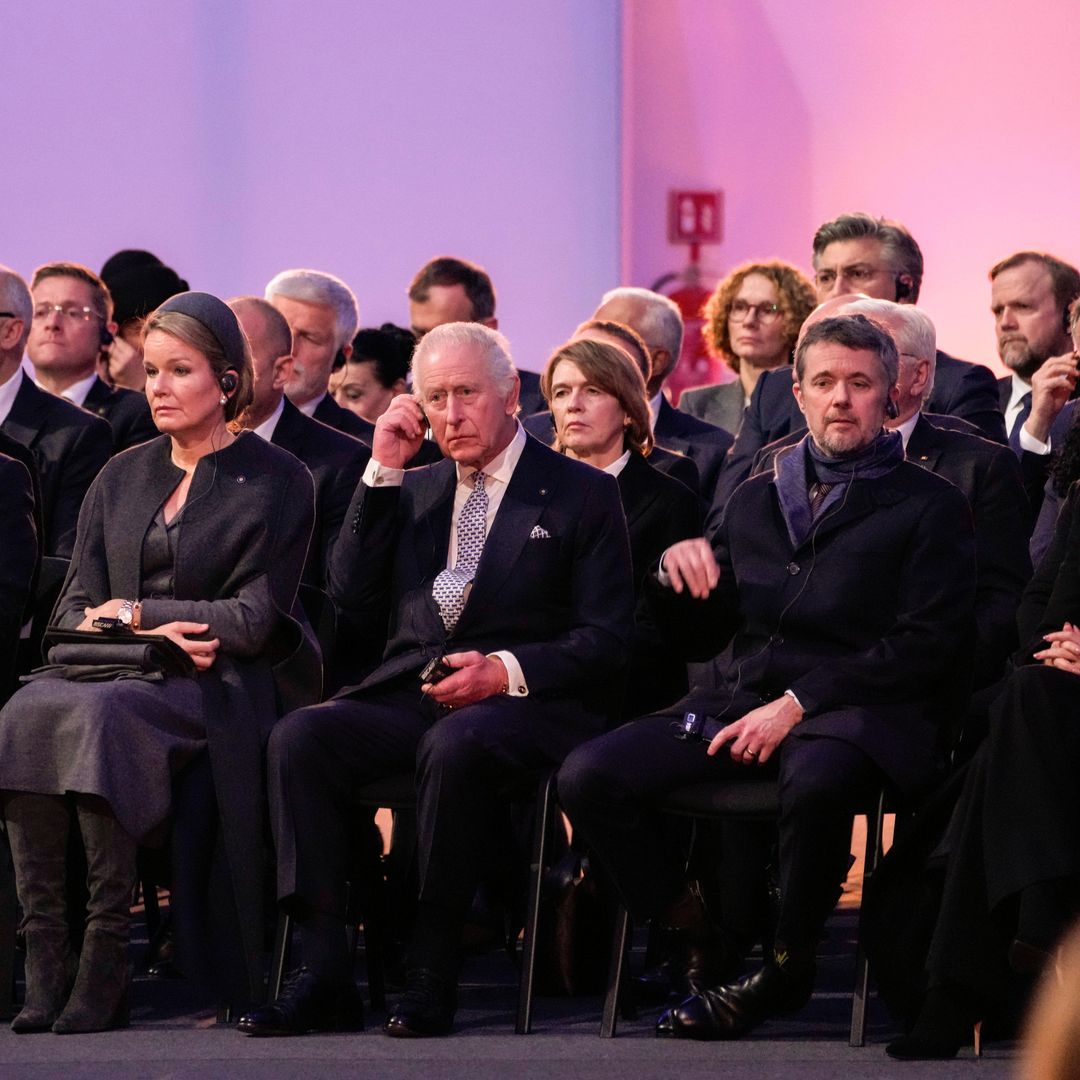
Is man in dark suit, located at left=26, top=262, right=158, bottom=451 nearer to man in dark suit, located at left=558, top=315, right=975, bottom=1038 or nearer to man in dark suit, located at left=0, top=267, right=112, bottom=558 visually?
man in dark suit, located at left=0, top=267, right=112, bottom=558

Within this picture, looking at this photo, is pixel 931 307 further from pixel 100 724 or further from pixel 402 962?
pixel 100 724

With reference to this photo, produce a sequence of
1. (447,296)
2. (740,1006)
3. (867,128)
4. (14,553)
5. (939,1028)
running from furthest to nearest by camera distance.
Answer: (867,128)
(447,296)
(14,553)
(740,1006)
(939,1028)

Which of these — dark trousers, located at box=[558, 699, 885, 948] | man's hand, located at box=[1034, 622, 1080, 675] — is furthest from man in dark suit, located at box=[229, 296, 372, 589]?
man's hand, located at box=[1034, 622, 1080, 675]

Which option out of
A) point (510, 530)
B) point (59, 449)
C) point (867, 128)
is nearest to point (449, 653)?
point (510, 530)

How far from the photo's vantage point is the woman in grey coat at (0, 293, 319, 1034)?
3953 millimetres

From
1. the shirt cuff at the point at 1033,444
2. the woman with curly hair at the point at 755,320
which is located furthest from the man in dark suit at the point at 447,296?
the shirt cuff at the point at 1033,444

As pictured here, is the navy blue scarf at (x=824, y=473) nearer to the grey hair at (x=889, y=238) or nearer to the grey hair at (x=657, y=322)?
the grey hair at (x=889, y=238)

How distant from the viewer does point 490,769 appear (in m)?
3.97

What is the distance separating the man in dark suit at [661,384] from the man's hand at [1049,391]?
2.76ft

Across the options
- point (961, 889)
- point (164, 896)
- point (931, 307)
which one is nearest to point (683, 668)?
point (961, 889)

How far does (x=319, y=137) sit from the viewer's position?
306 inches

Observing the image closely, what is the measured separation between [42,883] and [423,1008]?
31.1 inches

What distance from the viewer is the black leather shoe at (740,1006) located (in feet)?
12.4

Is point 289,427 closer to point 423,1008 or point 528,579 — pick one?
point 528,579
